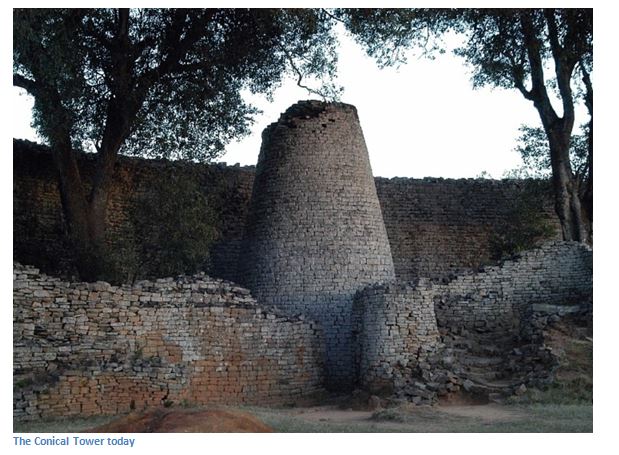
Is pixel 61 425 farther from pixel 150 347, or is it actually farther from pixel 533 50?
pixel 533 50

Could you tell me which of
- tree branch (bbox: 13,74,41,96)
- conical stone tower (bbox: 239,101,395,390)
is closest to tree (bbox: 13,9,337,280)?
tree branch (bbox: 13,74,41,96)

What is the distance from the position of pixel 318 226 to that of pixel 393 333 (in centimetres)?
293

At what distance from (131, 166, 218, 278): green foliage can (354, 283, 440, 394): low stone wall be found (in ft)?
13.9

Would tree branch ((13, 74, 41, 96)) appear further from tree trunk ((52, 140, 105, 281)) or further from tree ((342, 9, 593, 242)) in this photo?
tree ((342, 9, 593, 242))

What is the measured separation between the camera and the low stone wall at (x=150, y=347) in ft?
42.1

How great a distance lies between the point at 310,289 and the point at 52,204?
684 cm

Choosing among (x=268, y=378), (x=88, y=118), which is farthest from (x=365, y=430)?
(x=88, y=118)

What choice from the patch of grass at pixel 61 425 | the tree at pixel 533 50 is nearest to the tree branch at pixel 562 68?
the tree at pixel 533 50

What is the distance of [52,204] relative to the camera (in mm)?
19703

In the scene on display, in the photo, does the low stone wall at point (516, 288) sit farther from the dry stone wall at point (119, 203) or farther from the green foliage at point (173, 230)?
the dry stone wall at point (119, 203)

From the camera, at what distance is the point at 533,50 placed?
61.0 feet

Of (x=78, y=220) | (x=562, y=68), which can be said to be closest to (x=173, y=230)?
(x=78, y=220)

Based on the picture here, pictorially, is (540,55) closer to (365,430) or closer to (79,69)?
(79,69)

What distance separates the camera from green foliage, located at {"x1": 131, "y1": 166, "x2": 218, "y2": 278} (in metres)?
17.9
